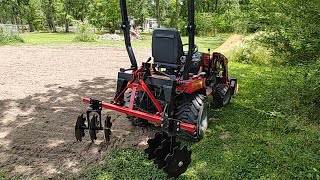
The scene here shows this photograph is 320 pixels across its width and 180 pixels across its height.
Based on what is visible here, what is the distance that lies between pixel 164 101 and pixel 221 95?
159 centimetres

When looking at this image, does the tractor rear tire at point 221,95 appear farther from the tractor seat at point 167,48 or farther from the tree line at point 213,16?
the tractor seat at point 167,48

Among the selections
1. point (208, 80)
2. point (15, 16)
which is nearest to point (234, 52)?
point (208, 80)

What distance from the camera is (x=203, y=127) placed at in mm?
4188

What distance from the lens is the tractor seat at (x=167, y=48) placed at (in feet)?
12.4

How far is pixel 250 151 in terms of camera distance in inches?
143

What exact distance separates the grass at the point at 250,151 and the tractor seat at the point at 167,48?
1138 mm

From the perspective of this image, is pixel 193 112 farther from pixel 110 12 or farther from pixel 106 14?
pixel 106 14

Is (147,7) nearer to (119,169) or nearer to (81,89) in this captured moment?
(81,89)

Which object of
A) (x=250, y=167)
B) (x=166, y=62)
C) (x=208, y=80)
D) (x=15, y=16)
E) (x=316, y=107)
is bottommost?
(x=250, y=167)

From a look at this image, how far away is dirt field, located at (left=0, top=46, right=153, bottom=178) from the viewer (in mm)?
3424

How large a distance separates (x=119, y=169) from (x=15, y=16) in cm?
4213

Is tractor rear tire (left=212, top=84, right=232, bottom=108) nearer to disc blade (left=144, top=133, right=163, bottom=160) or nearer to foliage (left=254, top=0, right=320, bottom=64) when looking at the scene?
foliage (left=254, top=0, right=320, bottom=64)

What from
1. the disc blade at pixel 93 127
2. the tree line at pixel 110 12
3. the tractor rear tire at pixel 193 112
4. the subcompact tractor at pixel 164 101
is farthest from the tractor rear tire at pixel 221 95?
the tree line at pixel 110 12

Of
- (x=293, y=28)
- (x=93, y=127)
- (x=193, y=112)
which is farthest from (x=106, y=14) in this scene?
(x=293, y=28)
